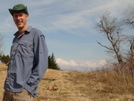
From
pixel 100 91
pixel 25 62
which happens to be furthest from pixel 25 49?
pixel 100 91

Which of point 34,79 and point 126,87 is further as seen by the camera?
point 126,87

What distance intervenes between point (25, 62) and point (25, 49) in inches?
4.8

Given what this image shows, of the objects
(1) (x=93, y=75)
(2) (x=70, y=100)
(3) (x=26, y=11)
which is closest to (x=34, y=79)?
(3) (x=26, y=11)

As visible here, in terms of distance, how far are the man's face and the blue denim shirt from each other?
10 centimetres

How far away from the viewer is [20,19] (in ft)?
6.18

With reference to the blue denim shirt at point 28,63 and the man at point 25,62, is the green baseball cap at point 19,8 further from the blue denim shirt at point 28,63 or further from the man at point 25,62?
the blue denim shirt at point 28,63

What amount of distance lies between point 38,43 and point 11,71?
1.19 feet

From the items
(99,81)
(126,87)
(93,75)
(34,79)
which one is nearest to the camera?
(34,79)

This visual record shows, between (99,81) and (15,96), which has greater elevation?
(15,96)

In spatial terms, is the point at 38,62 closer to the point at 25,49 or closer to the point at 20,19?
the point at 25,49

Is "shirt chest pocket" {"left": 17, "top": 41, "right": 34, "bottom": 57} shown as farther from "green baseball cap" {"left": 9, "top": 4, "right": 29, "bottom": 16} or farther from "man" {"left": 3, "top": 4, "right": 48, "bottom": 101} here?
"green baseball cap" {"left": 9, "top": 4, "right": 29, "bottom": 16}

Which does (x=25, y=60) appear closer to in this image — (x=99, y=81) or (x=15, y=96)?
(x=15, y=96)

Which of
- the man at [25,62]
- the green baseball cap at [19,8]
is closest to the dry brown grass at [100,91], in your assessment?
the man at [25,62]

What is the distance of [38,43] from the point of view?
71.1 inches
